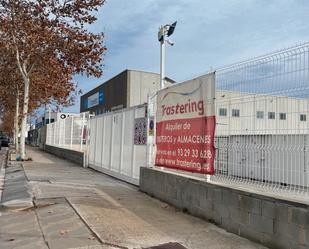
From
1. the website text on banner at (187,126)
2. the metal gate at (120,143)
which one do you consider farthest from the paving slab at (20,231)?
the metal gate at (120,143)

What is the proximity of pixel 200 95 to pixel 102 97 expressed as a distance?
58860 millimetres

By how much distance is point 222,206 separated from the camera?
24.8 feet

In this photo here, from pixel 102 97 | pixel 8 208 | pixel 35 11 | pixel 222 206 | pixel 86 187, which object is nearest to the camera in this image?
pixel 222 206

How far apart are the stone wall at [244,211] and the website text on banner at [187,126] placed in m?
0.41

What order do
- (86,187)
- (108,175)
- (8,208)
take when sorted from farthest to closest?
(108,175) → (86,187) → (8,208)

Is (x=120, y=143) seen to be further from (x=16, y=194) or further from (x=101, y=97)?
(x=101, y=97)

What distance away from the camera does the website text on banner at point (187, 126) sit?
27.1 feet

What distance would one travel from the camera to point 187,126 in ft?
29.8

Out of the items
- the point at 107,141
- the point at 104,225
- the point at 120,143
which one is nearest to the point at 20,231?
the point at 104,225

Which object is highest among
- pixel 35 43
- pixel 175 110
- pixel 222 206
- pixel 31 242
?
pixel 35 43

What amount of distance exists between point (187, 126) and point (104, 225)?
2699 mm

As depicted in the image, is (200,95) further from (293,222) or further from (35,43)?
(35,43)

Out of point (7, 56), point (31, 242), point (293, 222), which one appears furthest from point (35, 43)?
point (293, 222)

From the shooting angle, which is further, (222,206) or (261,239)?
(222,206)
